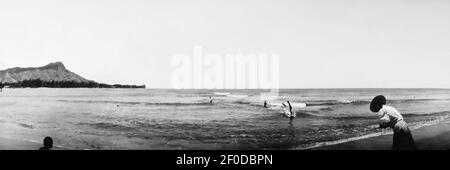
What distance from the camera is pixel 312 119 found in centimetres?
1058

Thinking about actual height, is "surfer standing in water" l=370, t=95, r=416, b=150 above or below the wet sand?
above

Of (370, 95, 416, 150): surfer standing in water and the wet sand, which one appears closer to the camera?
(370, 95, 416, 150): surfer standing in water

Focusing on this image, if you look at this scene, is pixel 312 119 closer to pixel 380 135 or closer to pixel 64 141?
pixel 380 135

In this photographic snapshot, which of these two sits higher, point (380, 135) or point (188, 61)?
point (188, 61)

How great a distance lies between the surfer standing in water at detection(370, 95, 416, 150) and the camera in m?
3.69

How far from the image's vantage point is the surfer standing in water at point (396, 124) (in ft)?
12.1

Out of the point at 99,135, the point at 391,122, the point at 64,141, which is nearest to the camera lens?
the point at 391,122

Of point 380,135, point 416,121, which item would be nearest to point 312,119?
point 416,121

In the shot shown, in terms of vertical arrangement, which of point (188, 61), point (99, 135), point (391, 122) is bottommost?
point (99, 135)

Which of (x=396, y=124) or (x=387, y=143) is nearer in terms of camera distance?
(x=396, y=124)

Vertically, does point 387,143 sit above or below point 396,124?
below

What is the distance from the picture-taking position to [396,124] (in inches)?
147
